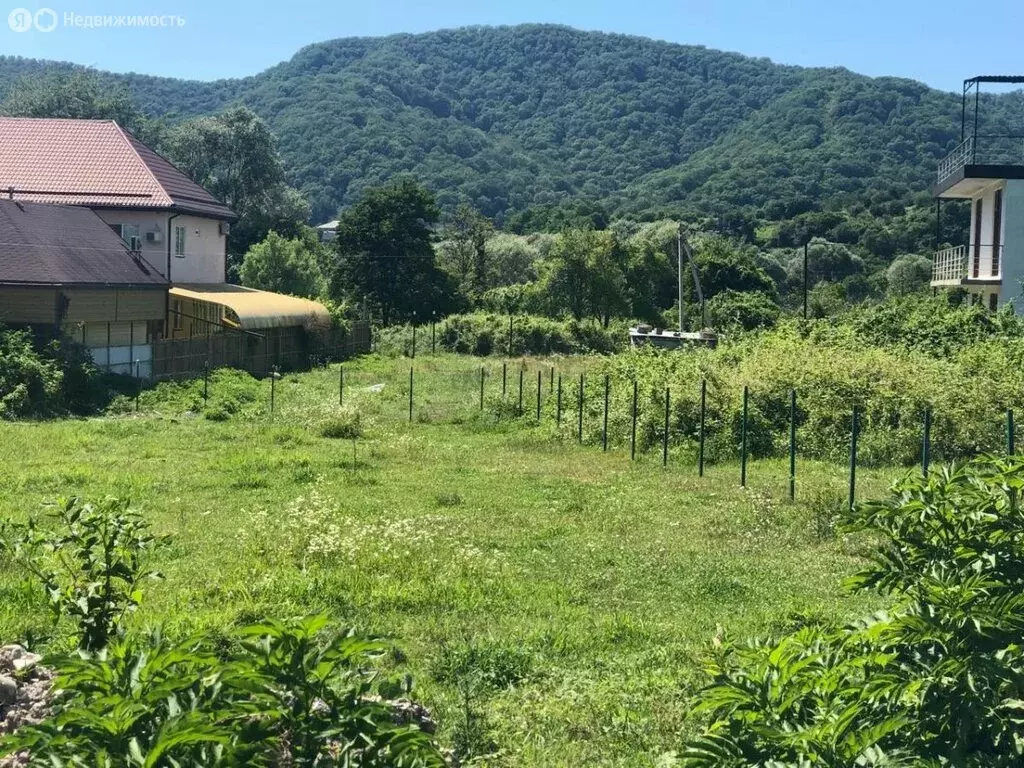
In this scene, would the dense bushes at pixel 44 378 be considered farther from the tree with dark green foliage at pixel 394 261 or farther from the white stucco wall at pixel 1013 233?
the tree with dark green foliage at pixel 394 261

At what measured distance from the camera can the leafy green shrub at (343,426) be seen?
842 inches

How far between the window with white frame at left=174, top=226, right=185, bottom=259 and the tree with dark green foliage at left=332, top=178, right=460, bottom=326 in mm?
17410

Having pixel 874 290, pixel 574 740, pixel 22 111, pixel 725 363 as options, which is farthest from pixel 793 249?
pixel 574 740

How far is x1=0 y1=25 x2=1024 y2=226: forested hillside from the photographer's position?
11481 centimetres

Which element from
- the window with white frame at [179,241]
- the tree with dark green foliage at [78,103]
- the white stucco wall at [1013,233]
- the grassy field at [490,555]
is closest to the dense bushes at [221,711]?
the grassy field at [490,555]

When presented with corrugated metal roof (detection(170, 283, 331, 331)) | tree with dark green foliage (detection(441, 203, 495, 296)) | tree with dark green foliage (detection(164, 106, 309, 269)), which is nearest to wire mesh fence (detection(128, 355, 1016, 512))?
corrugated metal roof (detection(170, 283, 331, 331))

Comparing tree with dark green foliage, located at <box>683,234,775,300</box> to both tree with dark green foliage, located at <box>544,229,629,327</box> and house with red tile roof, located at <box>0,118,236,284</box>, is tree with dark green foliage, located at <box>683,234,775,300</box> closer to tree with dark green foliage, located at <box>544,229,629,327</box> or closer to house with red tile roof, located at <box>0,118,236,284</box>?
tree with dark green foliage, located at <box>544,229,629,327</box>

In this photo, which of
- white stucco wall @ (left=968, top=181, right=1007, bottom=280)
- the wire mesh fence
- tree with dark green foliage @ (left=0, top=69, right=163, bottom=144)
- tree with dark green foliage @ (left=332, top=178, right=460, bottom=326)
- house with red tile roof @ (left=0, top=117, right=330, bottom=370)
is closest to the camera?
the wire mesh fence

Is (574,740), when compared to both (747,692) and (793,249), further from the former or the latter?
(793,249)

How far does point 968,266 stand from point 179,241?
25828 millimetres

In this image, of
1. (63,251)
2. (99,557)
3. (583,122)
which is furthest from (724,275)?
(583,122)

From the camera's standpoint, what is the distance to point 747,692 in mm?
3674

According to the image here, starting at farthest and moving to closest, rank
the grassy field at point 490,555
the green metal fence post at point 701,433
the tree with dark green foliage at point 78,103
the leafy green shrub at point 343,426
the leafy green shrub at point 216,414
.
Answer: the tree with dark green foliage at point 78,103 < the leafy green shrub at point 216,414 < the leafy green shrub at point 343,426 < the green metal fence post at point 701,433 < the grassy field at point 490,555

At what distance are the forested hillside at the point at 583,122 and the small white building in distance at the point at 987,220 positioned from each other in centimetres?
6241
